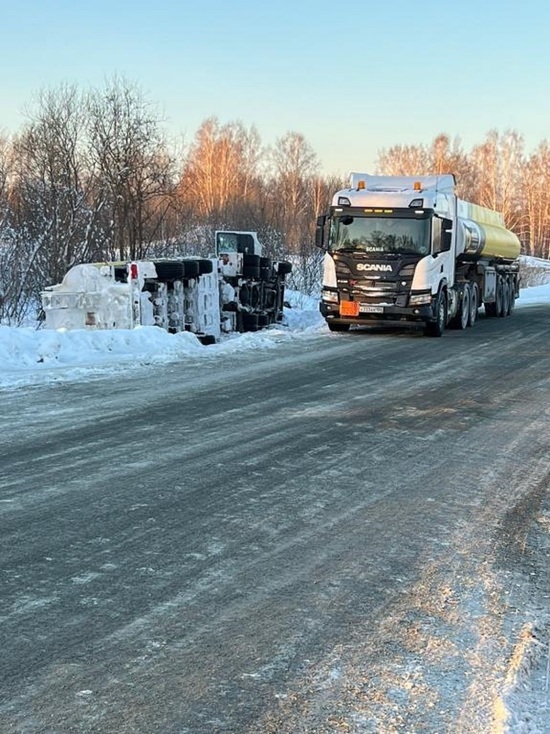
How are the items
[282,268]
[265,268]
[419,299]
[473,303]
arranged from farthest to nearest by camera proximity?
[282,268] < [473,303] < [265,268] < [419,299]

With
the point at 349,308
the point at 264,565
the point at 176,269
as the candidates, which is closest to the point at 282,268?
the point at 349,308

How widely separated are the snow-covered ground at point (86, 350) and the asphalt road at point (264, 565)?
2358 millimetres

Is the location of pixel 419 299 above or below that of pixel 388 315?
above

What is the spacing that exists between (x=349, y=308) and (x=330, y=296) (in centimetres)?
59

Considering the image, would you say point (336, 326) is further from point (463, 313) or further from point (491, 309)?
point (491, 309)

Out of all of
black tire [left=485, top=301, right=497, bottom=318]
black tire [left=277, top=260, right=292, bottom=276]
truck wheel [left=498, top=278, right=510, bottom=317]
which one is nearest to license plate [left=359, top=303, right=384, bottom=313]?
black tire [left=277, top=260, right=292, bottom=276]

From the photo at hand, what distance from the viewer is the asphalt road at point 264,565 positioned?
8.68ft

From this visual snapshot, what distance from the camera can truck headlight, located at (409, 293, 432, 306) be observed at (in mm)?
16453

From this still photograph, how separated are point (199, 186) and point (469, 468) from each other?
61781 millimetres

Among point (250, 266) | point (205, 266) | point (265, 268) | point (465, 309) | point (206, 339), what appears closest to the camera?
point (206, 339)

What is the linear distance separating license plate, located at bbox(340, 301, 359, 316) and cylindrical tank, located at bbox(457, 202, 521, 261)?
3.89 meters

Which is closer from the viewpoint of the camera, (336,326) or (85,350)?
(85,350)

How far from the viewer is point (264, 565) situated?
12.5 feet

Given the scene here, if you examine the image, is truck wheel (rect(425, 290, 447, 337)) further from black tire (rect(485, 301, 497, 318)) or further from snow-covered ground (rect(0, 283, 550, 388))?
black tire (rect(485, 301, 497, 318))
